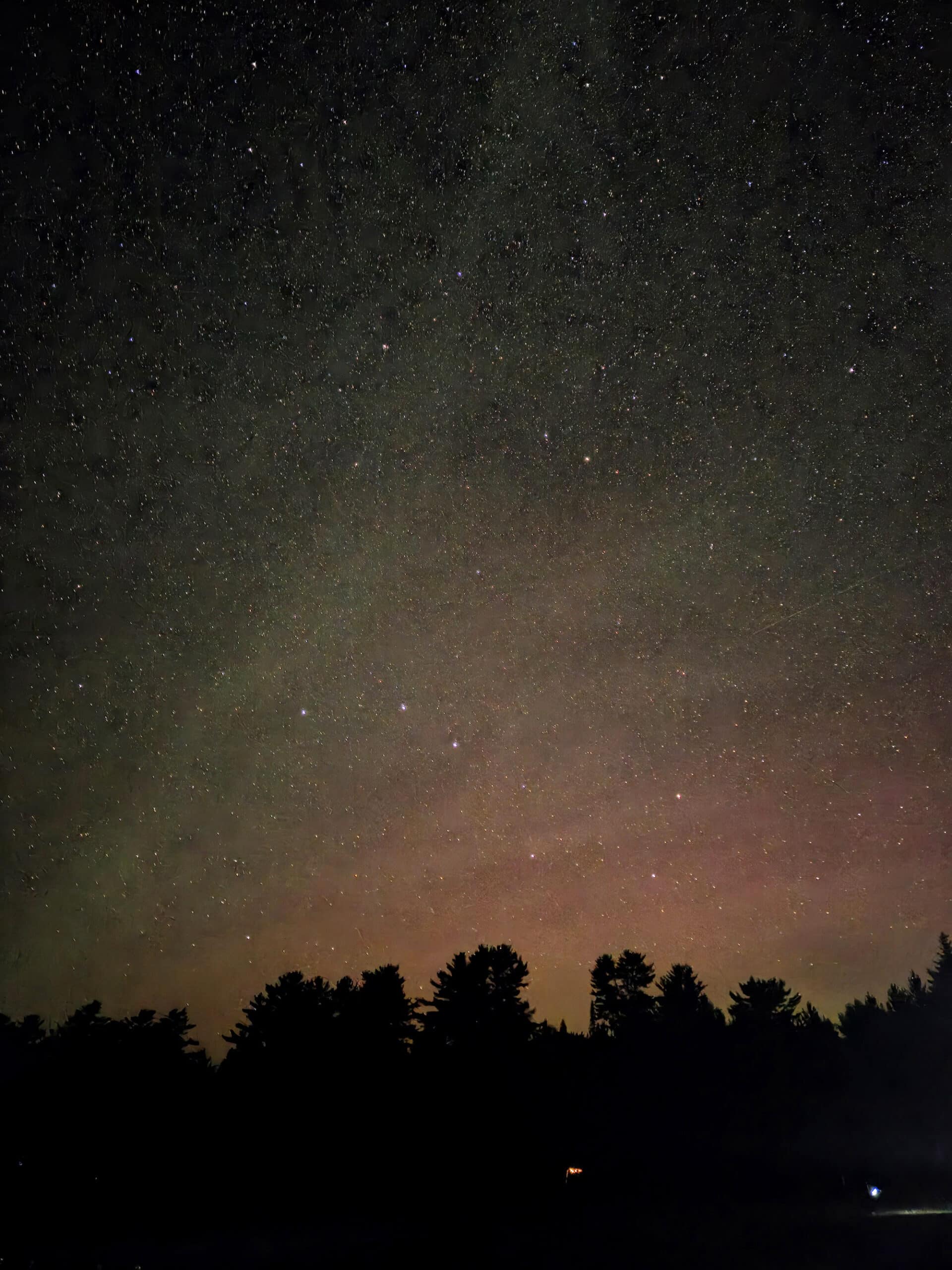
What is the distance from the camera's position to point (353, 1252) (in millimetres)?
21484

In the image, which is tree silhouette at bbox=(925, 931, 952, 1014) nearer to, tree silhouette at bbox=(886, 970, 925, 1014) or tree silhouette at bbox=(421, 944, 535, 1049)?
tree silhouette at bbox=(886, 970, 925, 1014)

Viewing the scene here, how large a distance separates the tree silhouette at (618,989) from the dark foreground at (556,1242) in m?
24.5

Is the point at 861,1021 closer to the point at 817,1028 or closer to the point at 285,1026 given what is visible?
the point at 817,1028

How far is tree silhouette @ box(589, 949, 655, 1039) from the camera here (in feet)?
173

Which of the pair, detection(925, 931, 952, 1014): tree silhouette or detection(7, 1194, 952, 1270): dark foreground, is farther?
detection(925, 931, 952, 1014): tree silhouette

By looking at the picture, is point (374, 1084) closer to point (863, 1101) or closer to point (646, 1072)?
point (646, 1072)

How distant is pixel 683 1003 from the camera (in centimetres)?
5103

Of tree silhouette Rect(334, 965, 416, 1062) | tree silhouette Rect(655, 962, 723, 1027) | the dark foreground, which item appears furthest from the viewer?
tree silhouette Rect(655, 962, 723, 1027)

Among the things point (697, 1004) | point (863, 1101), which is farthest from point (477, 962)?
point (863, 1101)

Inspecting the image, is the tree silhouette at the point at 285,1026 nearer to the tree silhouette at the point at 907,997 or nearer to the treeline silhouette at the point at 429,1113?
the treeline silhouette at the point at 429,1113

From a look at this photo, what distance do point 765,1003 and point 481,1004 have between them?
3427cm

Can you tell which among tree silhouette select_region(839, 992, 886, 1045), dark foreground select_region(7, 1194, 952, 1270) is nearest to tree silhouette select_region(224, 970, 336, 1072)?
dark foreground select_region(7, 1194, 952, 1270)

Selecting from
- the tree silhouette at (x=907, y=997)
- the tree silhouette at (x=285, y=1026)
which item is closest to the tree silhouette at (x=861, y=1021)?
the tree silhouette at (x=907, y=997)

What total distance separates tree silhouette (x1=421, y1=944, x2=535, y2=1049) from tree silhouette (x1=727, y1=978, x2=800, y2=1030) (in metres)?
21.3
